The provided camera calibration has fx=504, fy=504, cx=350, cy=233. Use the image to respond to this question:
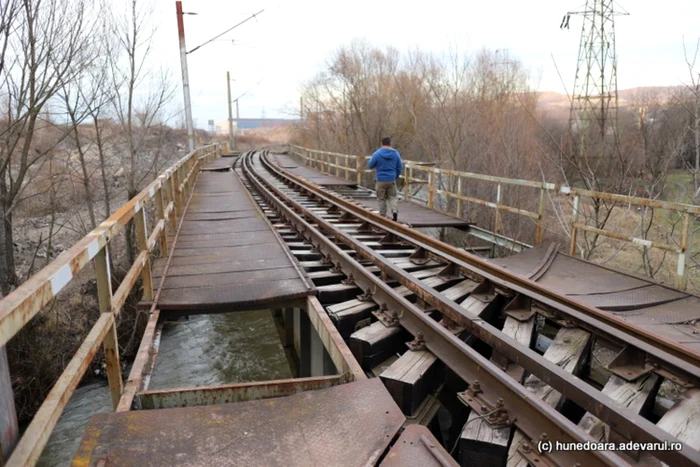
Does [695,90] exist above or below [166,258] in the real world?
above

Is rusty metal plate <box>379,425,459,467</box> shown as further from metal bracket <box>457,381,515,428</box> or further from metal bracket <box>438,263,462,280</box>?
metal bracket <box>438,263,462,280</box>

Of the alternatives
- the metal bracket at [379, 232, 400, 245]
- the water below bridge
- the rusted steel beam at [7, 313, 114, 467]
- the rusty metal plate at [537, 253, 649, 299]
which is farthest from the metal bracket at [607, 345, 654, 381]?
the water below bridge

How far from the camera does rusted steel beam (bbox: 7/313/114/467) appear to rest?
178 centimetres

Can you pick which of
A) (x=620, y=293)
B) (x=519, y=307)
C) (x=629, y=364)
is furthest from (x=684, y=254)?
(x=629, y=364)

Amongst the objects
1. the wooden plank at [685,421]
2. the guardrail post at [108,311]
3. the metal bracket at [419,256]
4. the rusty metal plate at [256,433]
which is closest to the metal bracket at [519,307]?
the wooden plank at [685,421]

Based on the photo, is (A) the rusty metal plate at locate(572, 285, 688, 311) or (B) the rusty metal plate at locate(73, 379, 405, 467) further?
(A) the rusty metal plate at locate(572, 285, 688, 311)

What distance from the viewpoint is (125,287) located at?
3.68 metres

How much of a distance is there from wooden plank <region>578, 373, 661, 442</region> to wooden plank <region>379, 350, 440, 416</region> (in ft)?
3.23

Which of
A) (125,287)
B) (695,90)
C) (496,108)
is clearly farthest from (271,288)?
(496,108)

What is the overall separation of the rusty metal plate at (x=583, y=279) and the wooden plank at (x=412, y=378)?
2.65 metres

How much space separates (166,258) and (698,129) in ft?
30.4

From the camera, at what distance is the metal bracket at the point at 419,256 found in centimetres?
668

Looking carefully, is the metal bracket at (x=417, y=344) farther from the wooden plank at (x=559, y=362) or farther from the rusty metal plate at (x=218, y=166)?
the rusty metal plate at (x=218, y=166)

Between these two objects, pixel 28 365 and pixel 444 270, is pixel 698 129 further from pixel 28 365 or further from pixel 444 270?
pixel 28 365
